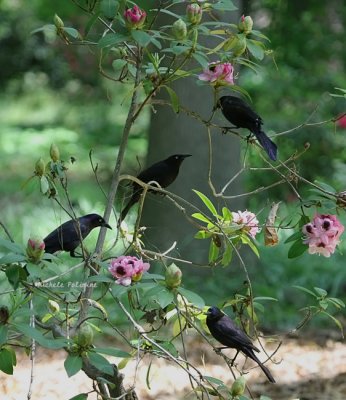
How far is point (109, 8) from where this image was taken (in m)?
2.27

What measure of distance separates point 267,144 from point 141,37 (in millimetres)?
612

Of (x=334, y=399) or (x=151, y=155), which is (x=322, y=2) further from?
(x=334, y=399)

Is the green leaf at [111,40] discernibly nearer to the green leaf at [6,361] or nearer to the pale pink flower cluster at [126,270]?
the pale pink flower cluster at [126,270]

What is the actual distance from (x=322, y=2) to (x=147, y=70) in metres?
6.21

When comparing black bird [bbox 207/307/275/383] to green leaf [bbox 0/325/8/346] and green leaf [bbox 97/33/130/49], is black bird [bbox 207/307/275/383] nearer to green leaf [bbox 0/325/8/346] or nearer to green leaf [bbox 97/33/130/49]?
green leaf [bbox 0/325/8/346]

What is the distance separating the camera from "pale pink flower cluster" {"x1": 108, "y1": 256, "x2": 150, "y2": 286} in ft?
7.23

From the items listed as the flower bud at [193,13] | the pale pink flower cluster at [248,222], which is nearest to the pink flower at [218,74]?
the flower bud at [193,13]

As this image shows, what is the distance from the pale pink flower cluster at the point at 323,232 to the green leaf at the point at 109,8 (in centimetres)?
78

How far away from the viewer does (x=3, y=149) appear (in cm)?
1334

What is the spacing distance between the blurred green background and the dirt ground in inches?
21.8

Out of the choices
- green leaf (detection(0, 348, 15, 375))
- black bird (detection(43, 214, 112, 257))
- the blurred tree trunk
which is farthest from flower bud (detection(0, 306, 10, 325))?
the blurred tree trunk

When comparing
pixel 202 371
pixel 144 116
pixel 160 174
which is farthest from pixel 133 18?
pixel 144 116

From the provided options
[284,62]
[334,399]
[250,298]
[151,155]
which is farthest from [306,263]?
[250,298]

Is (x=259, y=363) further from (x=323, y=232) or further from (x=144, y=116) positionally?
(x=144, y=116)
